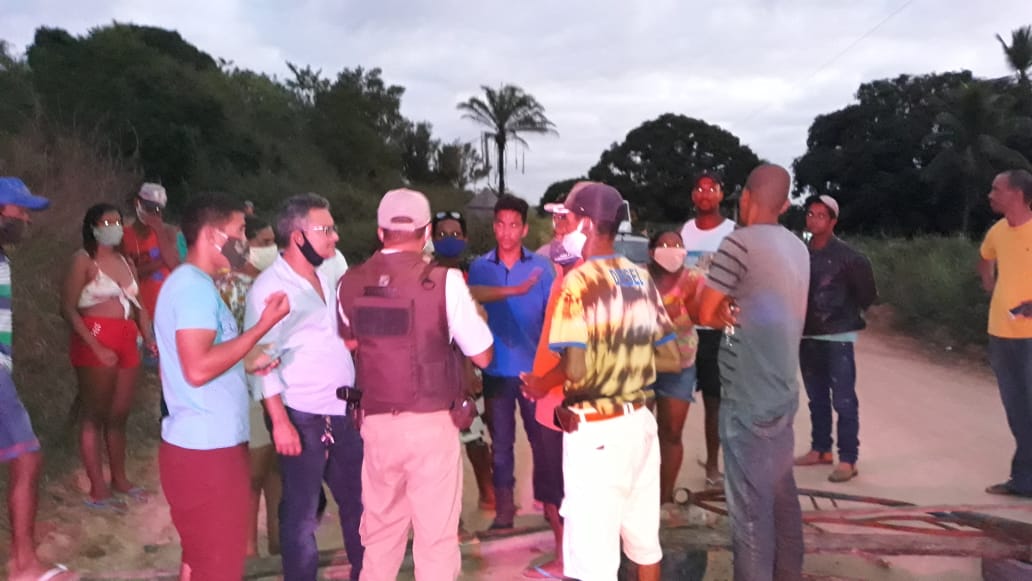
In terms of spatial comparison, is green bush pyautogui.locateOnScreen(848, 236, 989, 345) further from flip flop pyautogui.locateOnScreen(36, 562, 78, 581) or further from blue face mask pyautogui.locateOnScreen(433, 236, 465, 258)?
flip flop pyautogui.locateOnScreen(36, 562, 78, 581)

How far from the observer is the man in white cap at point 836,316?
5348 mm

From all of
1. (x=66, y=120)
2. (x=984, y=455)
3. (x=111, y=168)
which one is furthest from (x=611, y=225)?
(x=66, y=120)

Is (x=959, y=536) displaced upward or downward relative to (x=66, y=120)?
downward

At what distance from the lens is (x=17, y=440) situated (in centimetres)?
359

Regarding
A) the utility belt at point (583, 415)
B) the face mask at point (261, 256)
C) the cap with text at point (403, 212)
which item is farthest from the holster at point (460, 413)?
the face mask at point (261, 256)

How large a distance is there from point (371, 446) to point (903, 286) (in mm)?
12749

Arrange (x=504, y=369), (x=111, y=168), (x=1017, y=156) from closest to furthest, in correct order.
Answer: (x=504, y=369), (x=111, y=168), (x=1017, y=156)

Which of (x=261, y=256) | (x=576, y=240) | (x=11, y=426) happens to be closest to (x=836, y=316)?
(x=576, y=240)

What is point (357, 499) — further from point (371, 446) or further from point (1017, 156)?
point (1017, 156)

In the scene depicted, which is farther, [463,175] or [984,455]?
[463,175]

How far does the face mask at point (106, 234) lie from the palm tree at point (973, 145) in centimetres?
3084

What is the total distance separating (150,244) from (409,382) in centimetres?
368

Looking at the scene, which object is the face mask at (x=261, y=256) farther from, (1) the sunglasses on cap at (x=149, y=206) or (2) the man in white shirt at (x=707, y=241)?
(2) the man in white shirt at (x=707, y=241)

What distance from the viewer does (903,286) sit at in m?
13.3
